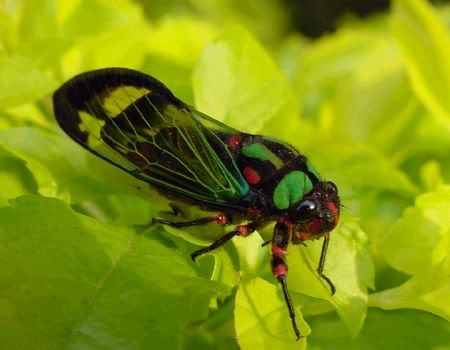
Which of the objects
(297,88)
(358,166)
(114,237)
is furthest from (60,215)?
(297,88)

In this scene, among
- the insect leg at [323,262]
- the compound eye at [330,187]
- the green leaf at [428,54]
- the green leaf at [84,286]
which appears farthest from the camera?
the green leaf at [428,54]

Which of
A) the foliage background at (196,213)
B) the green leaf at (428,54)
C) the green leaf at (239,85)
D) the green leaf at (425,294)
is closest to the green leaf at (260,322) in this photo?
the foliage background at (196,213)

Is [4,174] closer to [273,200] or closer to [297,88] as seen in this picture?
[273,200]

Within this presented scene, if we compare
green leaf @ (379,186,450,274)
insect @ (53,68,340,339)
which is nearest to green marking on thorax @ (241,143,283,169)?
insect @ (53,68,340,339)

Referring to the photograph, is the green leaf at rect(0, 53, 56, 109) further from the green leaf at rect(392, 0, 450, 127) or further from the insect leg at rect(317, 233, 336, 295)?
the green leaf at rect(392, 0, 450, 127)

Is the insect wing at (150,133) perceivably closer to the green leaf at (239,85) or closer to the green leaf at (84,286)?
the green leaf at (239,85)

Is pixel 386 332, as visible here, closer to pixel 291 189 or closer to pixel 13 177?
pixel 291 189

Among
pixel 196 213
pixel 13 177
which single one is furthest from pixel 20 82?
pixel 196 213
